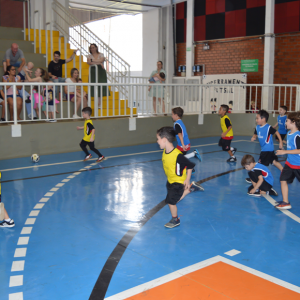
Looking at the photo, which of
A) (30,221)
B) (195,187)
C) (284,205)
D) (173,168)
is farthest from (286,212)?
(30,221)

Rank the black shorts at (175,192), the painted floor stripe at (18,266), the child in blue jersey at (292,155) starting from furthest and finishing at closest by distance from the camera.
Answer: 1. the child in blue jersey at (292,155)
2. the black shorts at (175,192)
3. the painted floor stripe at (18,266)

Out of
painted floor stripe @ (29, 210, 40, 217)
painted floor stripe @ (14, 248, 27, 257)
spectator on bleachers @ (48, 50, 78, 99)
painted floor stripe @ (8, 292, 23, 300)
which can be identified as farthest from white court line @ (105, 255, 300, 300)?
spectator on bleachers @ (48, 50, 78, 99)

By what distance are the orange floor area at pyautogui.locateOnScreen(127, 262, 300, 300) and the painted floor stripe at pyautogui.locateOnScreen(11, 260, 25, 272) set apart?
1190 millimetres

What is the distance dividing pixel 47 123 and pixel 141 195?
175 inches

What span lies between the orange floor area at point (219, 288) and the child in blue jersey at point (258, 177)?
2.66m

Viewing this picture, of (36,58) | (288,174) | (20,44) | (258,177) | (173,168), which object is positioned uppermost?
(20,44)

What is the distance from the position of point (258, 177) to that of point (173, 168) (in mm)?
2003

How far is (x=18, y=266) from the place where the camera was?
3420 millimetres

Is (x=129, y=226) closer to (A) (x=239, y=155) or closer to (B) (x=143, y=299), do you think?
(B) (x=143, y=299)

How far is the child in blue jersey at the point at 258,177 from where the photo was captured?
18.8 feet

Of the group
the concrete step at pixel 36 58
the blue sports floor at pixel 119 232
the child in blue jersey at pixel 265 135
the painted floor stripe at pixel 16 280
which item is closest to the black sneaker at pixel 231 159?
the blue sports floor at pixel 119 232

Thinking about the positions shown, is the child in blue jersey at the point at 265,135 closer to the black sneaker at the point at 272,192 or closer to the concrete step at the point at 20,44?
the black sneaker at the point at 272,192

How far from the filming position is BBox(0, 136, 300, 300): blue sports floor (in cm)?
323

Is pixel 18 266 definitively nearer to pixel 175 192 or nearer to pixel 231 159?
pixel 175 192
